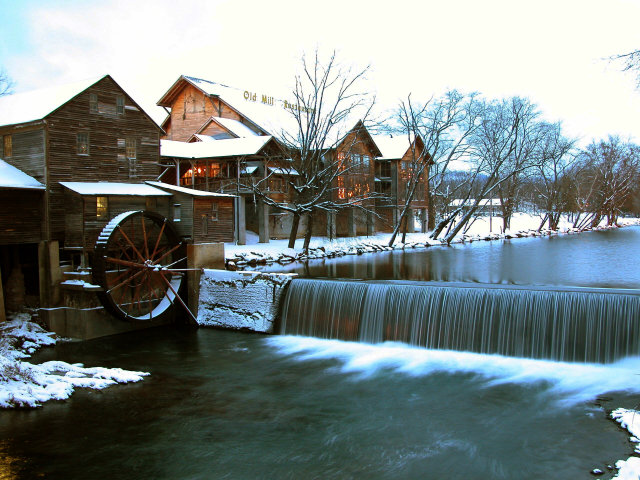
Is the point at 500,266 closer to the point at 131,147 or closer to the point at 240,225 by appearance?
the point at 240,225

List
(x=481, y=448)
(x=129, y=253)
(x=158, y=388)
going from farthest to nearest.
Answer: (x=129, y=253) < (x=158, y=388) < (x=481, y=448)

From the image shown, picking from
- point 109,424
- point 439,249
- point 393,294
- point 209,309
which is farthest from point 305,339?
point 439,249

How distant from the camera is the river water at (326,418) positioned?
9.11 meters

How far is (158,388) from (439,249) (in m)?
29.3

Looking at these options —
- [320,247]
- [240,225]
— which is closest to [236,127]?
[240,225]

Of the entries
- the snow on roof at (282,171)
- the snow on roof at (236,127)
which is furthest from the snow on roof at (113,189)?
the snow on roof at (236,127)

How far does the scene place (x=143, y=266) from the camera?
19438mm

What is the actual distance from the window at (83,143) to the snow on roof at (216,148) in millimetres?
11498

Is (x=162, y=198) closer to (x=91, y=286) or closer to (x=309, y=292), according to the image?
(x=91, y=286)

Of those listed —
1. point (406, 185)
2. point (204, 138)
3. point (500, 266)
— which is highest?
point (204, 138)

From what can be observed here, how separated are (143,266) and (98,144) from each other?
565 cm

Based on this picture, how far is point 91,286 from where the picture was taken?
699 inches

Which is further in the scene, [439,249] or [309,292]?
[439,249]

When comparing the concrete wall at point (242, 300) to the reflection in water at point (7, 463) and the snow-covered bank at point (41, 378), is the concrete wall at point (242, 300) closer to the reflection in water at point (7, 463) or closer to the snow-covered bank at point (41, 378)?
the snow-covered bank at point (41, 378)
